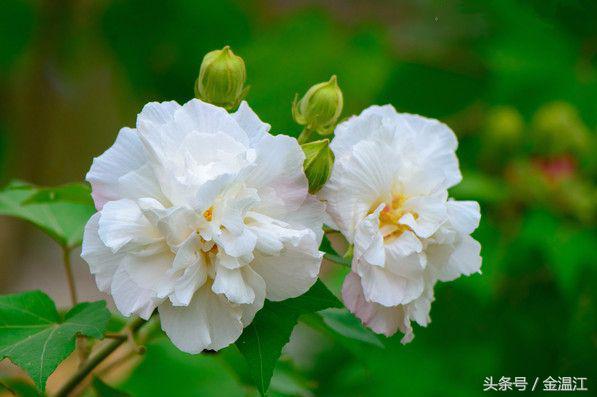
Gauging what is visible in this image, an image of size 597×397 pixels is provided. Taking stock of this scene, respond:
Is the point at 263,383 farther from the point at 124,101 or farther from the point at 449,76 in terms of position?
the point at 124,101

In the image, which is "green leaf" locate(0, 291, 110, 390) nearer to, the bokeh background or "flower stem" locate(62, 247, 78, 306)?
"flower stem" locate(62, 247, 78, 306)

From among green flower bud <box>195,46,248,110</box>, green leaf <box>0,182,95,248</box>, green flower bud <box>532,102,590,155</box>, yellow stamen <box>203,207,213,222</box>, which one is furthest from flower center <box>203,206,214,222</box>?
green flower bud <box>532,102,590,155</box>

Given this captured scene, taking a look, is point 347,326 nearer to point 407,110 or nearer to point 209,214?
point 209,214

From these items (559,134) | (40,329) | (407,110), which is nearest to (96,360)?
(40,329)

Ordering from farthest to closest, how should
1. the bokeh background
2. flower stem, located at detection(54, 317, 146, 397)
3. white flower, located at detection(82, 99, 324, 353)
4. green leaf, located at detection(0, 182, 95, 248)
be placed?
1. the bokeh background
2. green leaf, located at detection(0, 182, 95, 248)
3. flower stem, located at detection(54, 317, 146, 397)
4. white flower, located at detection(82, 99, 324, 353)

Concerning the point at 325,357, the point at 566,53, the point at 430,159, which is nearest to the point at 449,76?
the point at 566,53

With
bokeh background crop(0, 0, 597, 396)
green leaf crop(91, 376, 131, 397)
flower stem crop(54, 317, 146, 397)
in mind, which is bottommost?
bokeh background crop(0, 0, 597, 396)

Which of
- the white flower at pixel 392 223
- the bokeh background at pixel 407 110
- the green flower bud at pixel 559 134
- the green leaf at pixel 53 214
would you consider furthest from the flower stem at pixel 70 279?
the green flower bud at pixel 559 134
